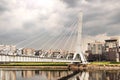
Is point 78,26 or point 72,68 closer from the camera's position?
point 78,26

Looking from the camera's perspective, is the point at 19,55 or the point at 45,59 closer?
the point at 19,55

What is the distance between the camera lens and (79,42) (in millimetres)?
106250

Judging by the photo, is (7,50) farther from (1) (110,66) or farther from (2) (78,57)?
(1) (110,66)

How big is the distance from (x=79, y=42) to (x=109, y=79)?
125 ft

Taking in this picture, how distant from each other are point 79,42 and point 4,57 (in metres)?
71.9

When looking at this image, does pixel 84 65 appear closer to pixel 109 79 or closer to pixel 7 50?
pixel 109 79

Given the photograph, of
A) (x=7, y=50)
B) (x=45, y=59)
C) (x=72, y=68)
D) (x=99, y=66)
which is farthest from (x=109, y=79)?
(x=99, y=66)

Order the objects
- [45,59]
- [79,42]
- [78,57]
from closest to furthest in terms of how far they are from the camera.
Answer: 1. [45,59]
2. [79,42]
3. [78,57]

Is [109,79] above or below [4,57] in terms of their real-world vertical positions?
below

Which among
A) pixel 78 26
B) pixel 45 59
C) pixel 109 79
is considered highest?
pixel 78 26

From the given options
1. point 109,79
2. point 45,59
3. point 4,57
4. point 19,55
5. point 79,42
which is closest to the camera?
point 4,57

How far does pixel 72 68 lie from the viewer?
12144 cm

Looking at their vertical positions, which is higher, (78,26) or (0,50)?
(78,26)

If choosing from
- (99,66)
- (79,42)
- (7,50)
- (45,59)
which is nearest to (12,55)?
(7,50)
